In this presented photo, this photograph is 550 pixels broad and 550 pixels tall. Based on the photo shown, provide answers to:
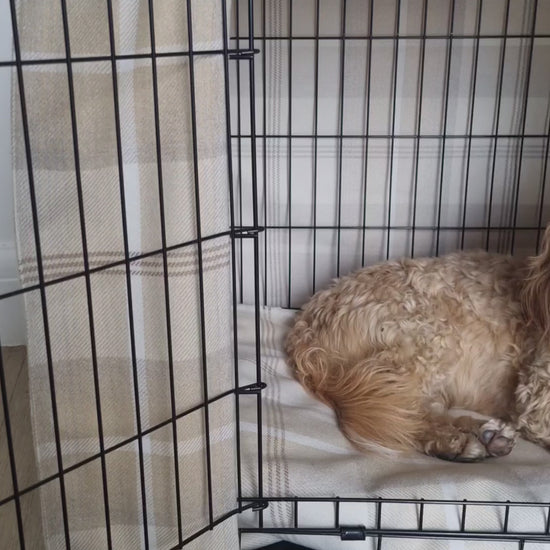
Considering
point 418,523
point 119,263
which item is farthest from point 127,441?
point 418,523

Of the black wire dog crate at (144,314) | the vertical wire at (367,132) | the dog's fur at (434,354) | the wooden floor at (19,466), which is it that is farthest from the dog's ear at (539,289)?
the wooden floor at (19,466)

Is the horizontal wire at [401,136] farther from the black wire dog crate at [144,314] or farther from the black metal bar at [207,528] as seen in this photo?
the black metal bar at [207,528]

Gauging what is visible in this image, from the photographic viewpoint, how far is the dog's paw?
1.91 meters

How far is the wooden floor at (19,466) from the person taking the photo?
1891 mm

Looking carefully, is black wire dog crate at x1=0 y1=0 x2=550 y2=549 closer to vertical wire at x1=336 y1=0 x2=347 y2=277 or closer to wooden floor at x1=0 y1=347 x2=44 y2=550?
wooden floor at x1=0 y1=347 x2=44 y2=550

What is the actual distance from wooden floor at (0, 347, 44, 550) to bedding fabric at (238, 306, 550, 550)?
57cm

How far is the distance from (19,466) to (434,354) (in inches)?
46.2

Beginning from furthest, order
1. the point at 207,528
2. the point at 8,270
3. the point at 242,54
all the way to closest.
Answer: the point at 8,270, the point at 207,528, the point at 242,54

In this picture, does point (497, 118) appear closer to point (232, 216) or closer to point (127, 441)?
point (232, 216)

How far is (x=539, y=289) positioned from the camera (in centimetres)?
190

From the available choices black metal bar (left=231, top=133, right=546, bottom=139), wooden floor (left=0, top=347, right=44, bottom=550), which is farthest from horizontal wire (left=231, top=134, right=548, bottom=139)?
wooden floor (left=0, top=347, right=44, bottom=550)

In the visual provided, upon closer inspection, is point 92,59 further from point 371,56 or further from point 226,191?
point 371,56

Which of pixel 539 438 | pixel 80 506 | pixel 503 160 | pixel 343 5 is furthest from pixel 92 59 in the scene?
pixel 503 160

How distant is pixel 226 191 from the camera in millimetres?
1473
